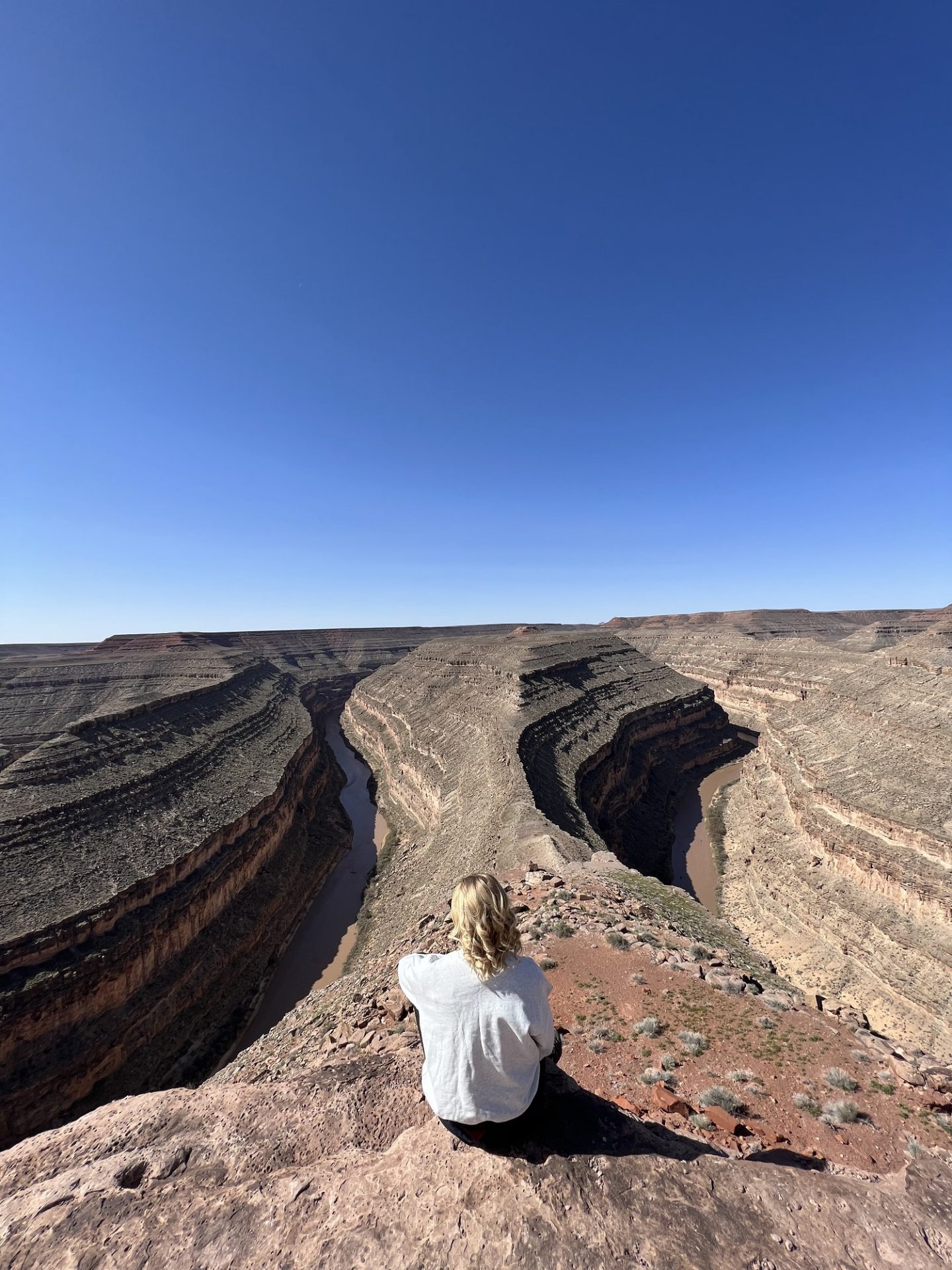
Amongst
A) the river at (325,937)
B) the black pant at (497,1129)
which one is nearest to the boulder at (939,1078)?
the black pant at (497,1129)

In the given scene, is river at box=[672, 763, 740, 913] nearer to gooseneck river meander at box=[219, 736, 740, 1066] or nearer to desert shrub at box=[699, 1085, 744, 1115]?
gooseneck river meander at box=[219, 736, 740, 1066]

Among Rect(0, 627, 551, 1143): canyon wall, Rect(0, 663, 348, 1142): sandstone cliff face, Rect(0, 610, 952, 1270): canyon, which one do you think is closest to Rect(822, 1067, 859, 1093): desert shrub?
Rect(0, 610, 952, 1270): canyon

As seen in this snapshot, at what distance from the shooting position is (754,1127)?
6.32m

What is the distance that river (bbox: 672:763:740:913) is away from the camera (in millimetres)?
33125

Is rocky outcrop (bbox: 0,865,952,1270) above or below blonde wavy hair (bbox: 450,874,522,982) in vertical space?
below

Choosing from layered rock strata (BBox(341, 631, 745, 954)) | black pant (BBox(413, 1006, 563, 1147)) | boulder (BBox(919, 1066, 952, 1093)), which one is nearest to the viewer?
black pant (BBox(413, 1006, 563, 1147))

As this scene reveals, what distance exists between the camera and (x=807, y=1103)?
6.86 metres

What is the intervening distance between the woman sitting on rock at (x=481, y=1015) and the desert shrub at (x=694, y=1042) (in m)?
5.69

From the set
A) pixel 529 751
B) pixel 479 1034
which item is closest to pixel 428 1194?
pixel 479 1034

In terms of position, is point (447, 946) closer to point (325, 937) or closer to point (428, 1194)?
point (428, 1194)

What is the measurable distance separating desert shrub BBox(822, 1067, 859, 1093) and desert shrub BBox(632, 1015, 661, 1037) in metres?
2.42

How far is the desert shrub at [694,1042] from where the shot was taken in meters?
8.33

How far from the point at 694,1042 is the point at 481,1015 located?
6.78 m

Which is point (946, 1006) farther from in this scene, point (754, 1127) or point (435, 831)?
point (435, 831)
